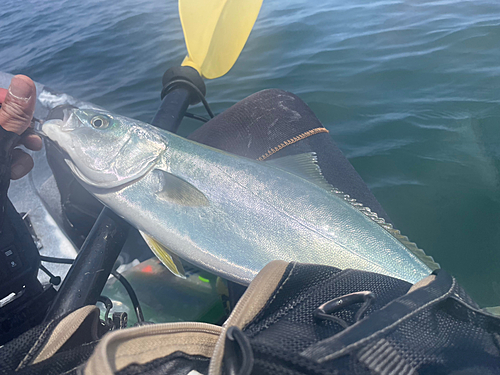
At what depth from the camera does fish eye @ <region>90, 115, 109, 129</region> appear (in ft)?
5.79

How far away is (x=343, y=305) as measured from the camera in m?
0.86

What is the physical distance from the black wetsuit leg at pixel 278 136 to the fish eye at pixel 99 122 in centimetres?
74

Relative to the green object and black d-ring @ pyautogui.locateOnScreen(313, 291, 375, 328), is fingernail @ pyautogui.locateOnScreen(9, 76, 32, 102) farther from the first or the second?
black d-ring @ pyautogui.locateOnScreen(313, 291, 375, 328)

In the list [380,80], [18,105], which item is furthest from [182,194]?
[380,80]

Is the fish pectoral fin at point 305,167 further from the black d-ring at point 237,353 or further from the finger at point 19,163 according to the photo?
the finger at point 19,163

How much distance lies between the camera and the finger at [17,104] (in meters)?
1.39

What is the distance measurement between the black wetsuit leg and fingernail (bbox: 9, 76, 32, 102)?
3.73ft

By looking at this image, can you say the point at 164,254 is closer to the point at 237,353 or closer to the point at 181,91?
the point at 237,353

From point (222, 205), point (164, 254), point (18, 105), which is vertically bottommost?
point (164, 254)

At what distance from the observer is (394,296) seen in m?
0.94

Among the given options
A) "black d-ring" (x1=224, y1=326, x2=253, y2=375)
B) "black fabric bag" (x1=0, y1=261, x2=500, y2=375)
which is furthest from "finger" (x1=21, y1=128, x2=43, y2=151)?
"black d-ring" (x1=224, y1=326, x2=253, y2=375)

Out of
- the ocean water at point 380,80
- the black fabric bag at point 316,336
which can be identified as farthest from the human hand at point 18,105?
the ocean water at point 380,80

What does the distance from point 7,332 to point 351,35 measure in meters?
6.84

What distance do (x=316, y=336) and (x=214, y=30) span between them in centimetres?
341
